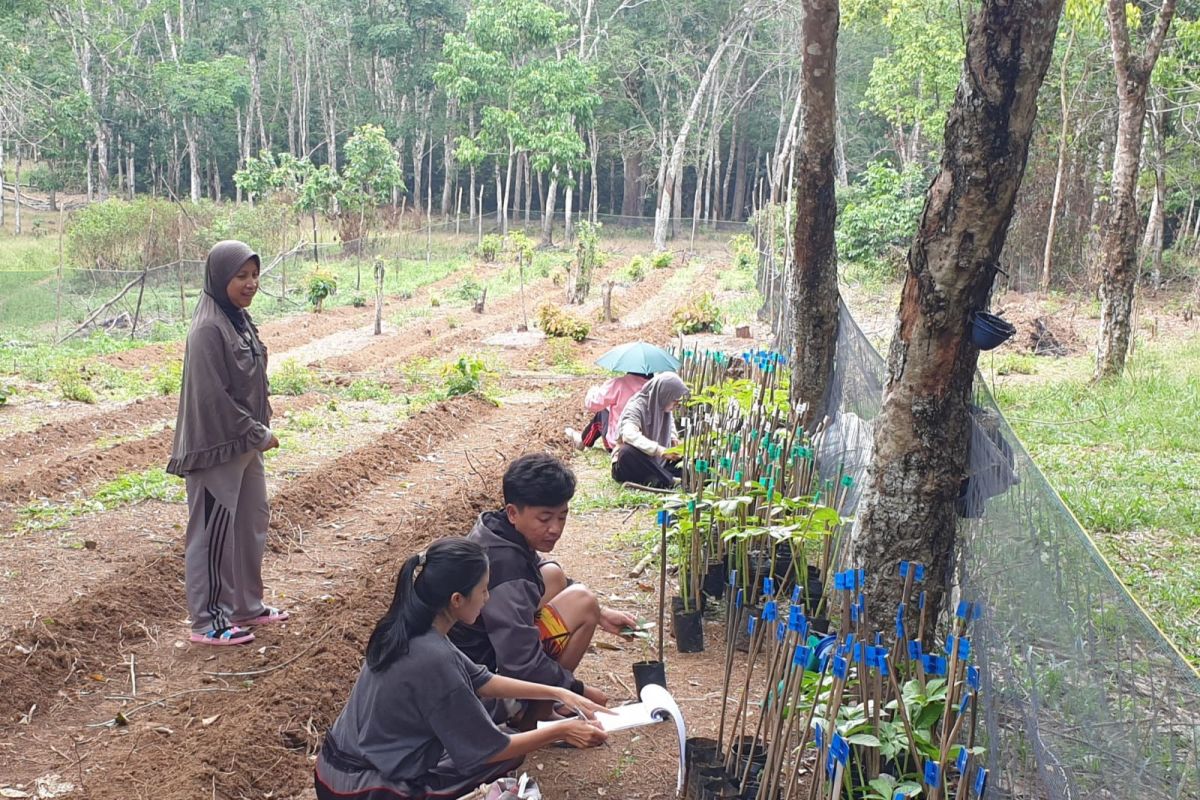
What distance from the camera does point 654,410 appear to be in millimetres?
6746

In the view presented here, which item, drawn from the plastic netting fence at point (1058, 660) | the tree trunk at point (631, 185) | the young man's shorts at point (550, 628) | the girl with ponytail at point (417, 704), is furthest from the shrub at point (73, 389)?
the tree trunk at point (631, 185)

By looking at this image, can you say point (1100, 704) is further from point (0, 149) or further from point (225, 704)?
point (0, 149)

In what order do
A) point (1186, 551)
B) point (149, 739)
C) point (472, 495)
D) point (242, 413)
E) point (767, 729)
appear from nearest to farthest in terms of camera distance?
point (767, 729) < point (149, 739) < point (242, 413) < point (1186, 551) < point (472, 495)

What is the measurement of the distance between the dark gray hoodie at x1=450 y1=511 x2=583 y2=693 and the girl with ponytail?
0.43m

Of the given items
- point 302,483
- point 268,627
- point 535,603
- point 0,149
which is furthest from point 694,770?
point 0,149

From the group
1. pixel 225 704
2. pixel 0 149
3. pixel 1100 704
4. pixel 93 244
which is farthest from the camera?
pixel 0 149

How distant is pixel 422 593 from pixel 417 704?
29 cm

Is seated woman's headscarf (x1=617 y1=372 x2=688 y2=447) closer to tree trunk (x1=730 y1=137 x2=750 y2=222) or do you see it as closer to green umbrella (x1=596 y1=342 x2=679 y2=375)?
green umbrella (x1=596 y1=342 x2=679 y2=375)

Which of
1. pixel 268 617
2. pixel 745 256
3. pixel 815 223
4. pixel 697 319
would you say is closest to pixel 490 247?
pixel 745 256

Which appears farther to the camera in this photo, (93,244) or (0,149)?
(0,149)

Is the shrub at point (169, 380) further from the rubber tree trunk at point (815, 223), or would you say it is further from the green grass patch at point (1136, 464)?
the green grass patch at point (1136, 464)

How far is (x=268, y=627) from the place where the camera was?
4.79m

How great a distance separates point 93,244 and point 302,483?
15.0 meters

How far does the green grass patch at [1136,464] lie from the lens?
5.16 m
